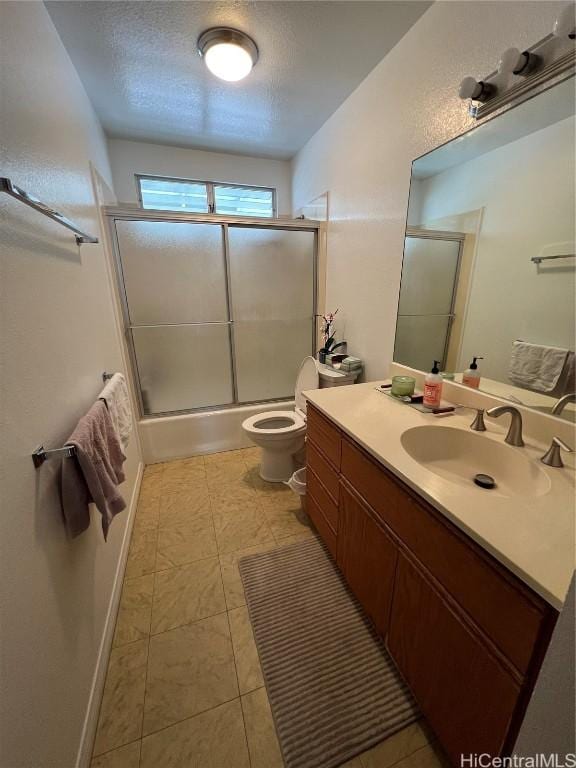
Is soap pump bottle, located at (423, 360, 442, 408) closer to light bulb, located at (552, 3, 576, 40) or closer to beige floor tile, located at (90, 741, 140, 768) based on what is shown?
light bulb, located at (552, 3, 576, 40)

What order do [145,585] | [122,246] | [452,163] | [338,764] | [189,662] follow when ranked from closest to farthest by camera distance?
[338,764] → [189,662] → [452,163] → [145,585] → [122,246]

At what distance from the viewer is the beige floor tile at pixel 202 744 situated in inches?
37.0

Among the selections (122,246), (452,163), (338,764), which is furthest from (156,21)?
(338,764)

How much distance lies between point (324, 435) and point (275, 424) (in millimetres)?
Result: 953

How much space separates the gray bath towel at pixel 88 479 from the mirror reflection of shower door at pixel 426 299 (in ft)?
4.91

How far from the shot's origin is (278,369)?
9.54ft

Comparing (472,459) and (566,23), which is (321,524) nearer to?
(472,459)

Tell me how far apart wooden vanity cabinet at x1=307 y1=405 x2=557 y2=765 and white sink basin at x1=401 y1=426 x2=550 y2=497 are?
0.24 metres

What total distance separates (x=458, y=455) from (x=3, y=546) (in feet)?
4.52

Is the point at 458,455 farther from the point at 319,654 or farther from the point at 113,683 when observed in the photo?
the point at 113,683

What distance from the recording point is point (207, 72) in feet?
5.59

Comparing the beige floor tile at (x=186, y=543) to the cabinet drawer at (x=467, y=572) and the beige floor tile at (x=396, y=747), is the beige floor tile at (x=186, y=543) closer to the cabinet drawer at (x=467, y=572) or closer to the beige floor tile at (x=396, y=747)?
the beige floor tile at (x=396, y=747)

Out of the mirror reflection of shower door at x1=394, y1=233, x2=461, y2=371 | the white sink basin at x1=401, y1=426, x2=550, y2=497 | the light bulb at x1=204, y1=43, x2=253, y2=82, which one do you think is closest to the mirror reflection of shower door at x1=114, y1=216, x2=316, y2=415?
the light bulb at x1=204, y1=43, x2=253, y2=82

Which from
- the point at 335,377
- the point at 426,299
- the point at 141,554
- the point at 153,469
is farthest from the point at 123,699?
the point at 426,299
